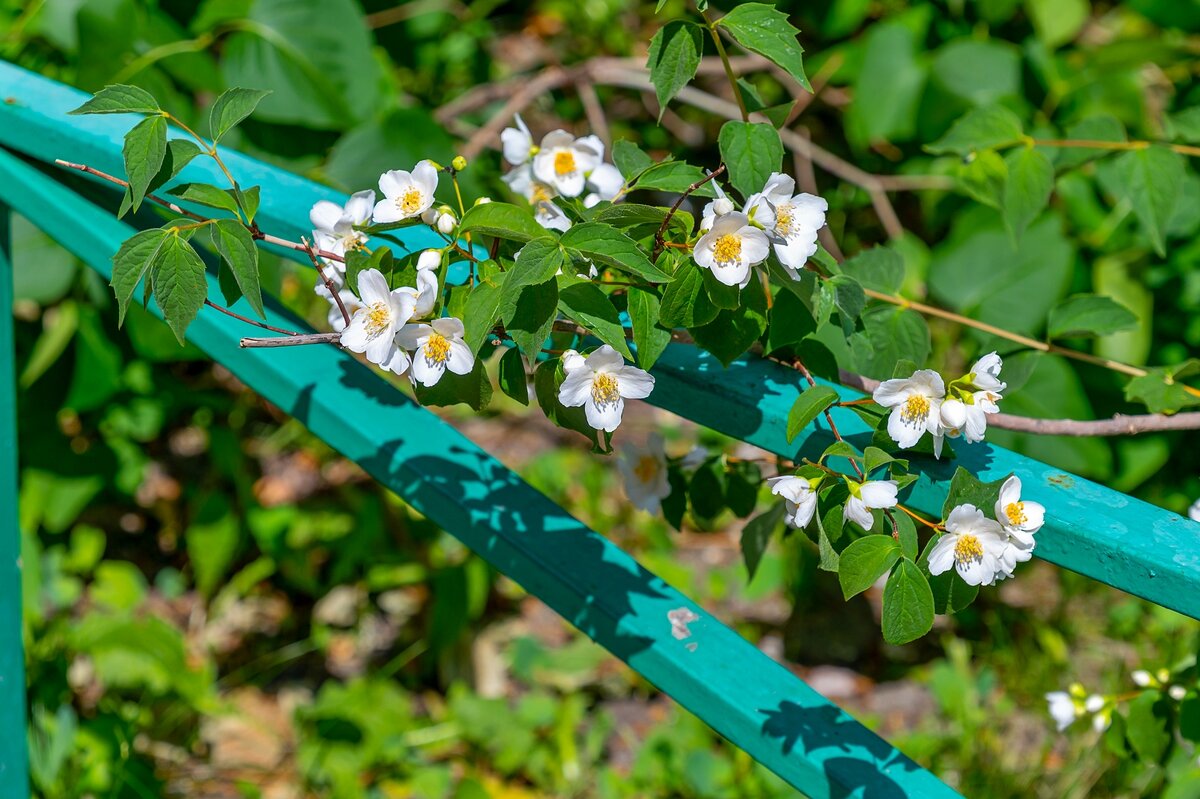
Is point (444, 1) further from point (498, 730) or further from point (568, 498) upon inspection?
point (498, 730)

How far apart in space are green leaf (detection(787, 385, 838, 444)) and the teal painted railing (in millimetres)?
34

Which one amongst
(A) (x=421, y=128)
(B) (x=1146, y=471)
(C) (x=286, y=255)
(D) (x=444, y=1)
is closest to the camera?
(C) (x=286, y=255)

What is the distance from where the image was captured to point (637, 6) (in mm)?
2486

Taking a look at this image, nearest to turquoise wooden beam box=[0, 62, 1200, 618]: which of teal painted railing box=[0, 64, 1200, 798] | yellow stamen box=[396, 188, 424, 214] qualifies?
teal painted railing box=[0, 64, 1200, 798]

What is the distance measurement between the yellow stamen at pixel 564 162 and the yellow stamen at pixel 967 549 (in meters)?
0.34

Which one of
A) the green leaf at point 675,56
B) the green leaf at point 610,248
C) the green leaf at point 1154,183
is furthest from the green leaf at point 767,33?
the green leaf at point 1154,183

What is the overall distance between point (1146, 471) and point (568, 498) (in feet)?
3.13

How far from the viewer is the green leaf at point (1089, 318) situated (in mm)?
834

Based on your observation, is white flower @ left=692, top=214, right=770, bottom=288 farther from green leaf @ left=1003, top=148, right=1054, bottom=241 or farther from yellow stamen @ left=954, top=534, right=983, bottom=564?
green leaf @ left=1003, top=148, right=1054, bottom=241

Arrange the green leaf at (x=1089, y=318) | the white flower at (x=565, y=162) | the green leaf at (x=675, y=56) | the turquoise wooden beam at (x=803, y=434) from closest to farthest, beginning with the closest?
the turquoise wooden beam at (x=803, y=434), the green leaf at (x=675, y=56), the white flower at (x=565, y=162), the green leaf at (x=1089, y=318)

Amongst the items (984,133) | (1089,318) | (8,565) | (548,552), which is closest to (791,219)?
(548,552)

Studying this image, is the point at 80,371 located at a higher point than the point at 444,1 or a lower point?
lower

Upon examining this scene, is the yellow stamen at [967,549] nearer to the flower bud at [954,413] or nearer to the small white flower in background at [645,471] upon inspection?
the flower bud at [954,413]

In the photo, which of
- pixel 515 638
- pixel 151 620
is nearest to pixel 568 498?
pixel 515 638
